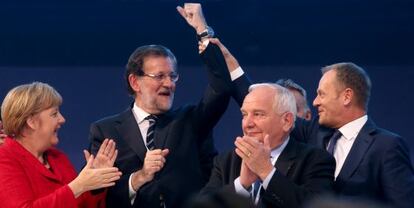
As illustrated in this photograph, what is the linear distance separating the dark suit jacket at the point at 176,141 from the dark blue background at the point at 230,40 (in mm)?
1602

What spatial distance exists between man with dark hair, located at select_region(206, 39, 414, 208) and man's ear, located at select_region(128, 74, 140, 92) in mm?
388

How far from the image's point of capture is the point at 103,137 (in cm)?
393

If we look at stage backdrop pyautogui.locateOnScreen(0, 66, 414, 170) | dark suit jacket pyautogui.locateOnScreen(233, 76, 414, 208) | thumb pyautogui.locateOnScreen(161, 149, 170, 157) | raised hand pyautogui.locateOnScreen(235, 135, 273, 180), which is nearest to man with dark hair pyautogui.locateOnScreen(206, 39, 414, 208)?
dark suit jacket pyautogui.locateOnScreen(233, 76, 414, 208)

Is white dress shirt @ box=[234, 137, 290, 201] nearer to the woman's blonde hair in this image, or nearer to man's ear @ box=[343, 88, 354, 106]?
man's ear @ box=[343, 88, 354, 106]

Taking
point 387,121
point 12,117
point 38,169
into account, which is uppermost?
point 12,117

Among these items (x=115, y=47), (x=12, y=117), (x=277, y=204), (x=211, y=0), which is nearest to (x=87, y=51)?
(x=115, y=47)

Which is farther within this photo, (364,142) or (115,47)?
(115,47)

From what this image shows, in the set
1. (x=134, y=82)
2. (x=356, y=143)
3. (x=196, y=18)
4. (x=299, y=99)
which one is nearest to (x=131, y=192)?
(x=134, y=82)

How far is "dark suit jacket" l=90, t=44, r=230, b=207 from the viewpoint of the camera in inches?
152

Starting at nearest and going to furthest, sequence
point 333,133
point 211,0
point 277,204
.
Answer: point 277,204, point 333,133, point 211,0

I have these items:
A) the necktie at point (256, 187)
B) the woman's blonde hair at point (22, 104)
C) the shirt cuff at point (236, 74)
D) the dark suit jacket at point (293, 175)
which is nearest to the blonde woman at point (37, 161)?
the woman's blonde hair at point (22, 104)

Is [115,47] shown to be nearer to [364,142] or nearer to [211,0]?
[211,0]

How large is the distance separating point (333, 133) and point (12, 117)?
50.4 inches

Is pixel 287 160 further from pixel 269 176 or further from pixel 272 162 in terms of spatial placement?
pixel 269 176
